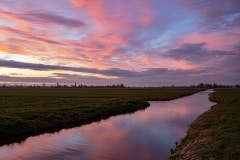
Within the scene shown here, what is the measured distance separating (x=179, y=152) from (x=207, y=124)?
895cm

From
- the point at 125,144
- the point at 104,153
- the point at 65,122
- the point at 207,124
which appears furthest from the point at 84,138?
the point at 207,124

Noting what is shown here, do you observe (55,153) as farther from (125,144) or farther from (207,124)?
(207,124)

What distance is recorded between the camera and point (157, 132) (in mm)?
23969

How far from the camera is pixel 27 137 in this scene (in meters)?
22.6

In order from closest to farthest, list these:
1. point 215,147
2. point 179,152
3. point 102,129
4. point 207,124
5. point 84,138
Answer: point 215,147, point 179,152, point 84,138, point 207,124, point 102,129

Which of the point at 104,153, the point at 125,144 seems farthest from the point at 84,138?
the point at 104,153

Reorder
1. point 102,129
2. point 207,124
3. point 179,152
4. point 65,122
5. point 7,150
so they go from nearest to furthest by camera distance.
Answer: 1. point 179,152
2. point 7,150
3. point 207,124
4. point 102,129
5. point 65,122

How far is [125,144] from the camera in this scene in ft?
63.4

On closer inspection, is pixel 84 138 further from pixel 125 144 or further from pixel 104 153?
pixel 104 153

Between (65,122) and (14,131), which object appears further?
(65,122)

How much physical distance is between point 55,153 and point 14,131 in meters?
7.76

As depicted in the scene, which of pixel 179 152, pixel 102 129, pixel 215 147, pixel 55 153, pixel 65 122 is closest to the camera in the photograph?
pixel 215 147

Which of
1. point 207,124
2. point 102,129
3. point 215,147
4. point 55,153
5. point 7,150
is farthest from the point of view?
point 102,129

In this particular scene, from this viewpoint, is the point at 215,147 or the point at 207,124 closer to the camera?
the point at 215,147
